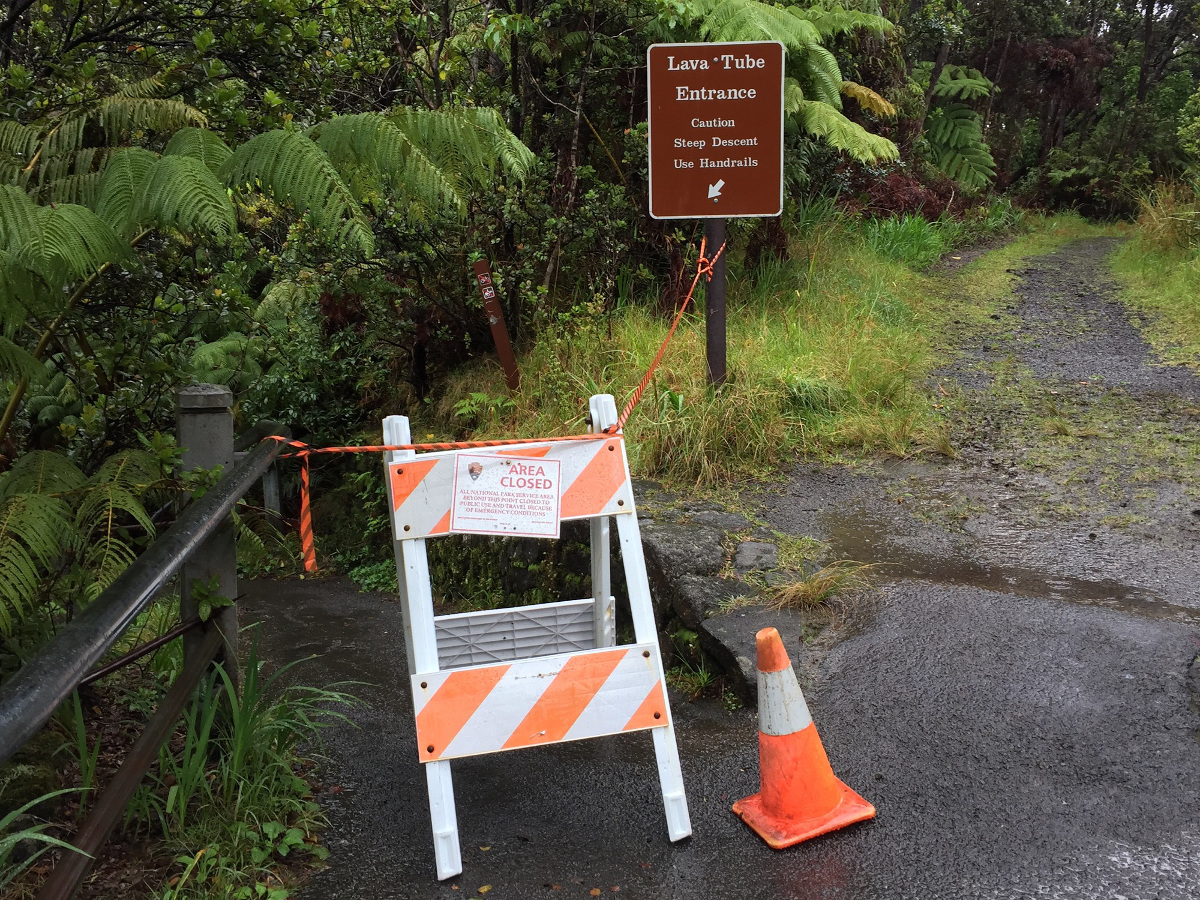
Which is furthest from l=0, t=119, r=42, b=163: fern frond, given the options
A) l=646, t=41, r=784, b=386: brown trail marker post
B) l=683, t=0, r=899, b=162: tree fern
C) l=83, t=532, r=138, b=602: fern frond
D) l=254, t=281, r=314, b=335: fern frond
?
l=254, t=281, r=314, b=335: fern frond

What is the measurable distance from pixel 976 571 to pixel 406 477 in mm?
3136

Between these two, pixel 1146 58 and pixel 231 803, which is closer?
pixel 231 803

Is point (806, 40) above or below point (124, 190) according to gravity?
above

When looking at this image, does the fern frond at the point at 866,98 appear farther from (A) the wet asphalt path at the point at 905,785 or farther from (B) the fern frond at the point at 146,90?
(B) the fern frond at the point at 146,90

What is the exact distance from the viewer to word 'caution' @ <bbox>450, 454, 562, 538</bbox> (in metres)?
3.02

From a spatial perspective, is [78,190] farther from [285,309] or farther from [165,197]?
[285,309]

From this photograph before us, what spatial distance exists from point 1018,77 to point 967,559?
19707mm

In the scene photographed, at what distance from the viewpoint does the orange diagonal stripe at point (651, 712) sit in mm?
3031

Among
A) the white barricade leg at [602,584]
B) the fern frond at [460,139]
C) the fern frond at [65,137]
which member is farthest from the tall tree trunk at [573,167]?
the fern frond at [65,137]

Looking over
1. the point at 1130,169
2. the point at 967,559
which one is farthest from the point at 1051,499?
the point at 1130,169

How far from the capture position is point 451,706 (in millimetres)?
2924

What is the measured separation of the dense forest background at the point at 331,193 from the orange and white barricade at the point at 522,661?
2.50ft

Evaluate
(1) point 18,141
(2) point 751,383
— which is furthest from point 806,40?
(1) point 18,141

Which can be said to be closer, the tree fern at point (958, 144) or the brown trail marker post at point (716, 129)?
the brown trail marker post at point (716, 129)
